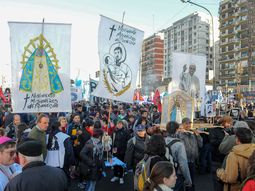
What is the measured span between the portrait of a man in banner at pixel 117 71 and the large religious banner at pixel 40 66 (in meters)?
1.12

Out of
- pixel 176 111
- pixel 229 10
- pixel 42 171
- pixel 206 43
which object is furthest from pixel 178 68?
pixel 206 43

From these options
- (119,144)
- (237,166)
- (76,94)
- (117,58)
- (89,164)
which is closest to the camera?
(237,166)

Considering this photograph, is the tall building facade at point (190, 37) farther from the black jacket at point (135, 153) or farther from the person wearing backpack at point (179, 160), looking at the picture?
the person wearing backpack at point (179, 160)

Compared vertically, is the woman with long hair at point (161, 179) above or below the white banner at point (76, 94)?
below

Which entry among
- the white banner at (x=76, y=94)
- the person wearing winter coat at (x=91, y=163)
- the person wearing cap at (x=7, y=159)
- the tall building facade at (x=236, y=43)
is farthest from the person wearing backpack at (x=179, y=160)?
the tall building facade at (x=236, y=43)

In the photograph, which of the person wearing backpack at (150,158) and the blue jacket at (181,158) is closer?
the person wearing backpack at (150,158)

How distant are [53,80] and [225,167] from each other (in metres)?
3.64

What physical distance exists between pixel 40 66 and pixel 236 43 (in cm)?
8024

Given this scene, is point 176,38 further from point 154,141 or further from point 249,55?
point 154,141

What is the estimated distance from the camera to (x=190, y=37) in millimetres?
95125

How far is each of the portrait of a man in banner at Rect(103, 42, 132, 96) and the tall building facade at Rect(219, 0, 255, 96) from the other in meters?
63.2

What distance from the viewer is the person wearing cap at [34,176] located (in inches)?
94.8

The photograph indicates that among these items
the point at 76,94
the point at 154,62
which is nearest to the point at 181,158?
the point at 76,94

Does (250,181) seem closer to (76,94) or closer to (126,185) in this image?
(126,185)
